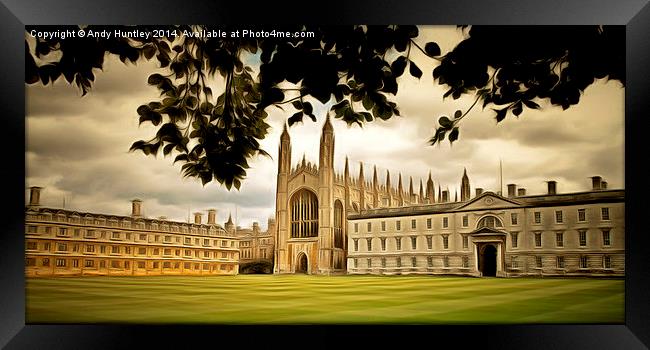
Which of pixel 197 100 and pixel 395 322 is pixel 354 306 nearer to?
pixel 395 322

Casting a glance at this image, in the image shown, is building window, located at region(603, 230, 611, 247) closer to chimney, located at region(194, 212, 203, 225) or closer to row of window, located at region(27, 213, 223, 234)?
row of window, located at region(27, 213, 223, 234)

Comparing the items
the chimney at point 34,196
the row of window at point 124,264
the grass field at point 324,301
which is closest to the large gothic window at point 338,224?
the grass field at point 324,301

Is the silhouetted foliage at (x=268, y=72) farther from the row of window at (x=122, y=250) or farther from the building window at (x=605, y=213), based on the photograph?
the building window at (x=605, y=213)

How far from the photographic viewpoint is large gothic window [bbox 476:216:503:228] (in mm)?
6020

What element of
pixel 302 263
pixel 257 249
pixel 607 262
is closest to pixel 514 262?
pixel 607 262

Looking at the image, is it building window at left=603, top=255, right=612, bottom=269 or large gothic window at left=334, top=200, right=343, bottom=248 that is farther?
large gothic window at left=334, top=200, right=343, bottom=248

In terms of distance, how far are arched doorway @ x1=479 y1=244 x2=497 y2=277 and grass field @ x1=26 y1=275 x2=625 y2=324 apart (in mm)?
97

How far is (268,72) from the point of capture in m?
5.28

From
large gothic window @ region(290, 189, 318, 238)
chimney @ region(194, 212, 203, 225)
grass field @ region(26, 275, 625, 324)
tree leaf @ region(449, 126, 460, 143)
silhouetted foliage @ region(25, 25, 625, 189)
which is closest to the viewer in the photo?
silhouetted foliage @ region(25, 25, 625, 189)

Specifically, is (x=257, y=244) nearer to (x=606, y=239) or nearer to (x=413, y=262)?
(x=413, y=262)

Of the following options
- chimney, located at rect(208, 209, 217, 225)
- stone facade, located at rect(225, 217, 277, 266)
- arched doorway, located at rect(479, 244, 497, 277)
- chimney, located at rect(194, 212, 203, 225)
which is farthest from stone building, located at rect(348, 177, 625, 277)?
chimney, located at rect(194, 212, 203, 225)

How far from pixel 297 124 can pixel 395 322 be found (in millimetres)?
1956

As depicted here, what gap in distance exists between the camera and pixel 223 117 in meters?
5.67

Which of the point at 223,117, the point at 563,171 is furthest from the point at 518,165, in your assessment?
the point at 223,117
